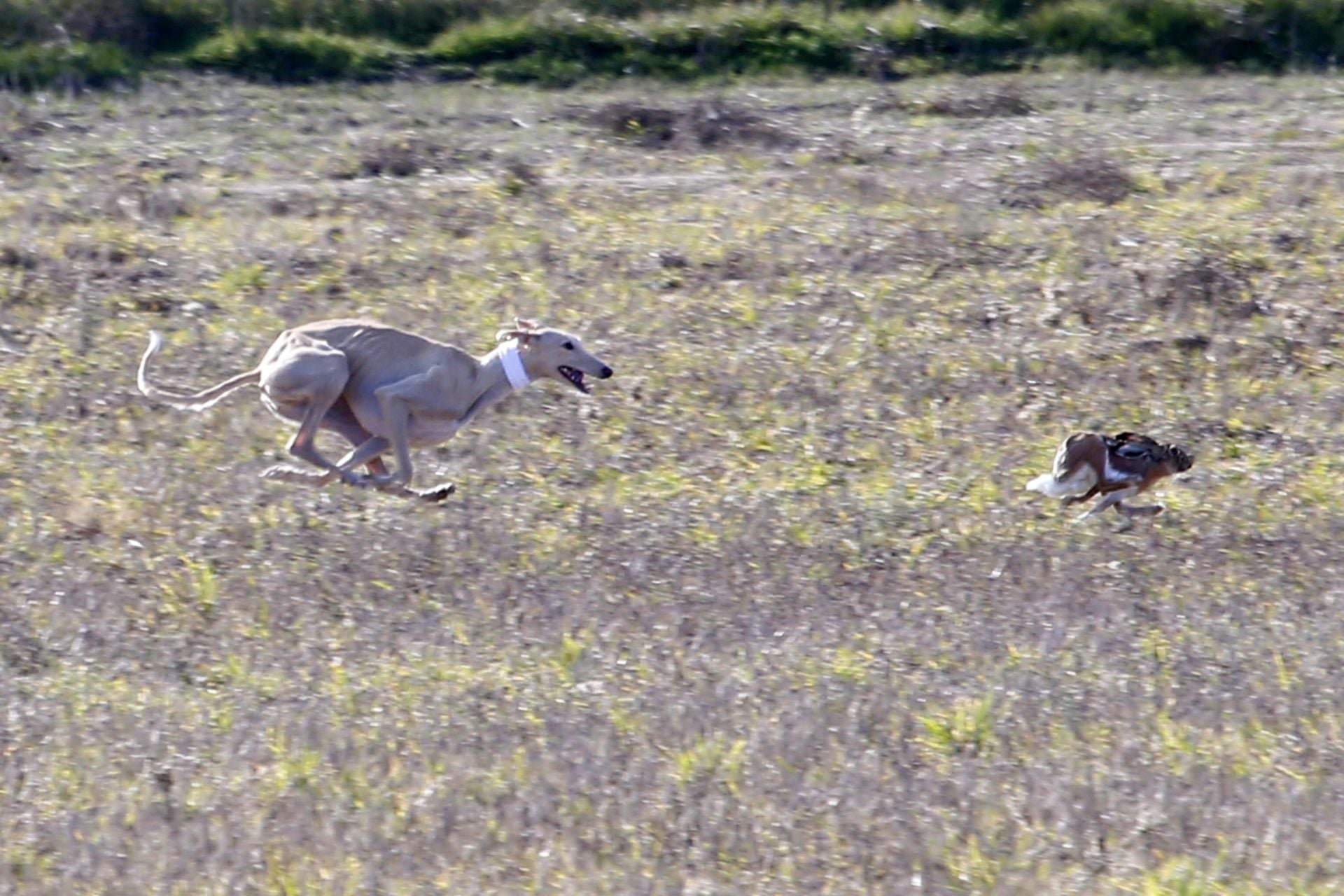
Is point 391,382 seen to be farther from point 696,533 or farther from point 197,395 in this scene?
point 696,533

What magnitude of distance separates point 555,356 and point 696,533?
1.28 m

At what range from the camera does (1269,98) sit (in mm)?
21875

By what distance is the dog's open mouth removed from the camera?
10.3 meters

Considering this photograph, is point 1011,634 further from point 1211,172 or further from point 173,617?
point 1211,172

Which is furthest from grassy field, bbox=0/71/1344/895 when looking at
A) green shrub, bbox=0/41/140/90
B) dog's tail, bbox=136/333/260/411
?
green shrub, bbox=0/41/140/90

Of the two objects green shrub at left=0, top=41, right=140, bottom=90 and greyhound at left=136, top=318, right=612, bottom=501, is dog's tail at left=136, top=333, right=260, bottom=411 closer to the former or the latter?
greyhound at left=136, top=318, right=612, bottom=501

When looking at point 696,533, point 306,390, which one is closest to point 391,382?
point 306,390

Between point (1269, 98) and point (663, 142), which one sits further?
point (1269, 98)

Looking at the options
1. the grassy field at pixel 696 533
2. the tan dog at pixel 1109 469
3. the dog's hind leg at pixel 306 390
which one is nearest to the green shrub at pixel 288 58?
the grassy field at pixel 696 533

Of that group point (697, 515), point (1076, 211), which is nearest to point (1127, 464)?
point (697, 515)

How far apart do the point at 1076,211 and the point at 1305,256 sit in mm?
1998

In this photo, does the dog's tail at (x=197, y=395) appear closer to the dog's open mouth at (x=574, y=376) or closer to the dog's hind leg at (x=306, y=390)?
the dog's hind leg at (x=306, y=390)

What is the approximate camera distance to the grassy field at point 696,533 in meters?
6.07

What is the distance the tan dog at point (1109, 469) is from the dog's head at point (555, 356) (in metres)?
2.18
